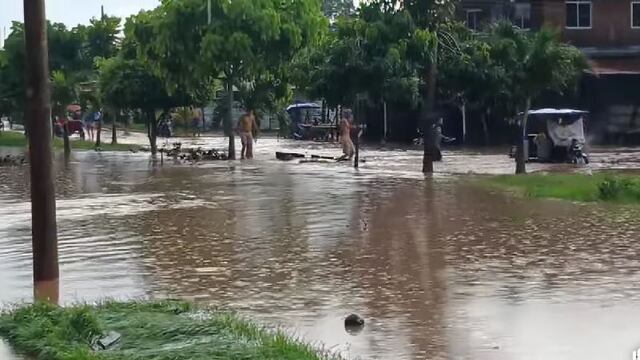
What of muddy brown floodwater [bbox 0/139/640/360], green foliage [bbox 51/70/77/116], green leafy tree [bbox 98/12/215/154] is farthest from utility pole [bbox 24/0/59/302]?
green foliage [bbox 51/70/77/116]

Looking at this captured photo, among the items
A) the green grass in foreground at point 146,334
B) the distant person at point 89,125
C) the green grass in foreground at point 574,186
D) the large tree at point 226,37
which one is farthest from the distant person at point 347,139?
the distant person at point 89,125

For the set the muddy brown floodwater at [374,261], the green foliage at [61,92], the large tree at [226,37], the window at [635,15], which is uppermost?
the window at [635,15]

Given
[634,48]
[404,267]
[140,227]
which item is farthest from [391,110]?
[404,267]

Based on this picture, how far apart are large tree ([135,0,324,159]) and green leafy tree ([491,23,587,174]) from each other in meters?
9.41

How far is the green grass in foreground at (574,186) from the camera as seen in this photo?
18.9 meters

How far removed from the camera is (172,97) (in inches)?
1476

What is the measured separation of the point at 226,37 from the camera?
109 feet

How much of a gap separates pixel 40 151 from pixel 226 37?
23.4 meters

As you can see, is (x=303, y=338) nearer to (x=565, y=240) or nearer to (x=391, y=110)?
(x=565, y=240)

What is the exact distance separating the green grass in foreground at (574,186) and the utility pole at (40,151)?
1114cm

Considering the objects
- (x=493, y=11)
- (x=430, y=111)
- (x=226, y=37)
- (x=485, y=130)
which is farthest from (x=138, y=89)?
(x=493, y=11)

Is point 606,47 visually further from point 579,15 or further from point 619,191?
point 619,191

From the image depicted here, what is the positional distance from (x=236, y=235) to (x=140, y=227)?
1.94 meters

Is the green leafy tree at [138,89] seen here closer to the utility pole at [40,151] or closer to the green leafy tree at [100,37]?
the green leafy tree at [100,37]
